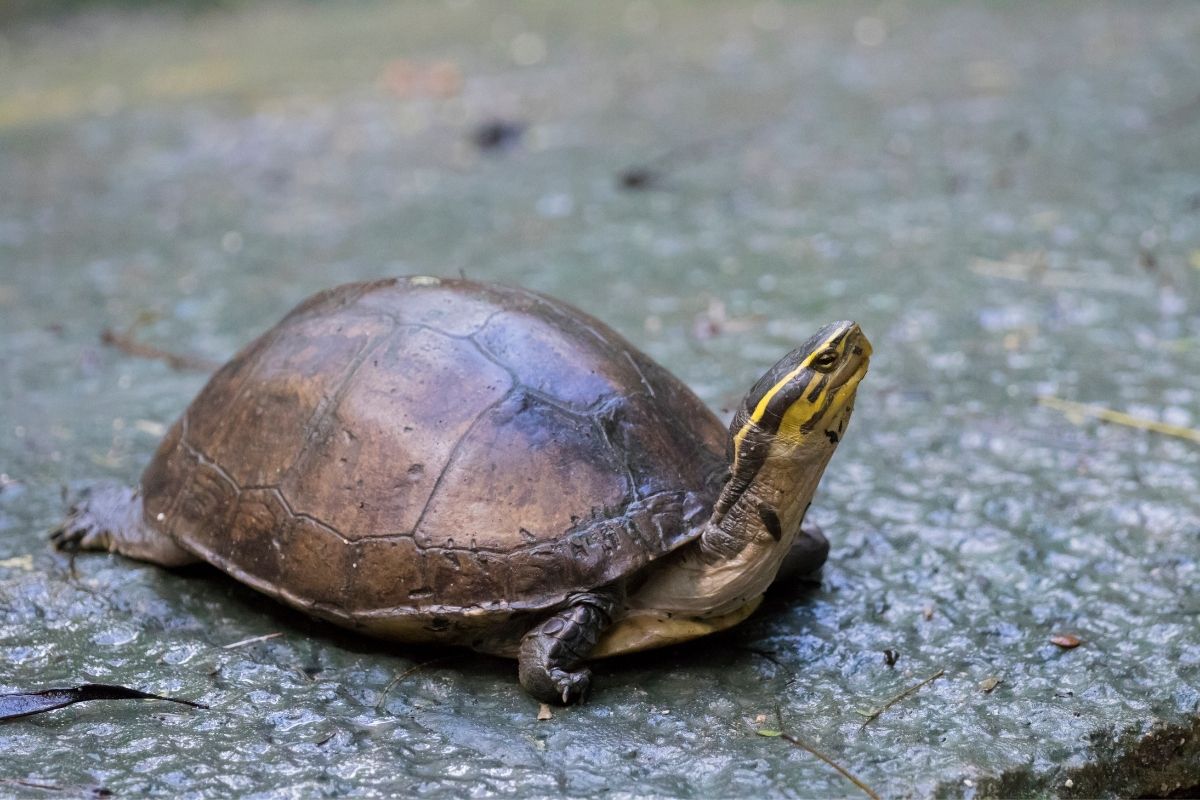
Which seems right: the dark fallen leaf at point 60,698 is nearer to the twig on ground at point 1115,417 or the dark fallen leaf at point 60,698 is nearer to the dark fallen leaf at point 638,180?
the twig on ground at point 1115,417

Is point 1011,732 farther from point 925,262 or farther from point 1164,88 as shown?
point 1164,88

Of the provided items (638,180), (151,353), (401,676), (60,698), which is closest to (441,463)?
(401,676)

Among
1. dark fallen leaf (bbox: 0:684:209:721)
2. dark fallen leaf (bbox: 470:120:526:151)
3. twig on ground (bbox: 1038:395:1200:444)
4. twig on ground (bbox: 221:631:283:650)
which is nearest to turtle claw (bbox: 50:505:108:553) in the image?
twig on ground (bbox: 221:631:283:650)

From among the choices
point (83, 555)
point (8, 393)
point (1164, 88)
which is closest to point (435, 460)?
point (83, 555)

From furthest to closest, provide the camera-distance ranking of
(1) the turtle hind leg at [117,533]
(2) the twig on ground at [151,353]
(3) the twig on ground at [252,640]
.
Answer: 1. (2) the twig on ground at [151,353]
2. (1) the turtle hind leg at [117,533]
3. (3) the twig on ground at [252,640]

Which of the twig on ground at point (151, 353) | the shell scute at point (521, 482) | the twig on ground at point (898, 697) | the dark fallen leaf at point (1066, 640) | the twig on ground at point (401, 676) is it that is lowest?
the dark fallen leaf at point (1066, 640)

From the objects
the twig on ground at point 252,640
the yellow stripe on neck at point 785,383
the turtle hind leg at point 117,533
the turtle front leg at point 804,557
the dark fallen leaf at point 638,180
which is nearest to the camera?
the yellow stripe on neck at point 785,383

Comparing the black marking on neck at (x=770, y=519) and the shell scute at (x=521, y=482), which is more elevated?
the shell scute at (x=521, y=482)

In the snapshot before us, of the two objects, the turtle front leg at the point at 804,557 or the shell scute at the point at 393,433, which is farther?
the turtle front leg at the point at 804,557

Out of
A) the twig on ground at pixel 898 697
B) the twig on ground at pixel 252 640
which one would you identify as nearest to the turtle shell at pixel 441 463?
the twig on ground at pixel 252 640
